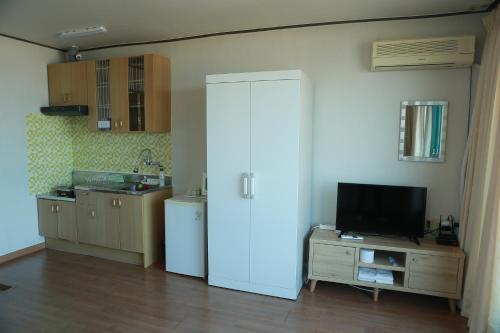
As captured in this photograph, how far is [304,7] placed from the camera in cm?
288

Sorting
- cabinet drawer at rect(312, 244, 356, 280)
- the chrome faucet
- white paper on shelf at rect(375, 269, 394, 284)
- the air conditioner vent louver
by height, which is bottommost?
white paper on shelf at rect(375, 269, 394, 284)

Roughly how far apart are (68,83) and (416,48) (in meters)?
3.86

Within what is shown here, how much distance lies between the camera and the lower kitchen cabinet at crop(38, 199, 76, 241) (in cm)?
403

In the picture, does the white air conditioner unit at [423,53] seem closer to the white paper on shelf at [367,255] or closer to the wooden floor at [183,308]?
the white paper on shelf at [367,255]

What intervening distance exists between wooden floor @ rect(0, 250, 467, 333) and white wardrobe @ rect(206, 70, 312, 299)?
26cm

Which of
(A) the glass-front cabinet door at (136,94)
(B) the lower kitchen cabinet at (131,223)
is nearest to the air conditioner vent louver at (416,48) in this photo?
(A) the glass-front cabinet door at (136,94)

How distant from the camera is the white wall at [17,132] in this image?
3805mm

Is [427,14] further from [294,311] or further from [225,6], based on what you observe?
[294,311]

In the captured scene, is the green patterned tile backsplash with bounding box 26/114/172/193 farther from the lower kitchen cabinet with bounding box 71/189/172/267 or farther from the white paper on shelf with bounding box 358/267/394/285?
the white paper on shelf with bounding box 358/267/394/285

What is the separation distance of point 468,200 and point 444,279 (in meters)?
0.67

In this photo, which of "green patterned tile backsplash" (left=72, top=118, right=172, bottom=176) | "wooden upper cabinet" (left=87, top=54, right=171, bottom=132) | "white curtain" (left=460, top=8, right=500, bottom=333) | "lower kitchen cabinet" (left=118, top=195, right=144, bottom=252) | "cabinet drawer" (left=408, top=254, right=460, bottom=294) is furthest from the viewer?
"green patterned tile backsplash" (left=72, top=118, right=172, bottom=176)

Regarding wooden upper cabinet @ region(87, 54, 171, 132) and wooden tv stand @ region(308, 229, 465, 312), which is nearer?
wooden tv stand @ region(308, 229, 465, 312)

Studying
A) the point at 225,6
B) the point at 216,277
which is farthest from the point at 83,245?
the point at 225,6

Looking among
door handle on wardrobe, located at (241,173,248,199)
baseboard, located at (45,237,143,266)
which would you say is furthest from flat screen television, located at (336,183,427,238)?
baseboard, located at (45,237,143,266)
